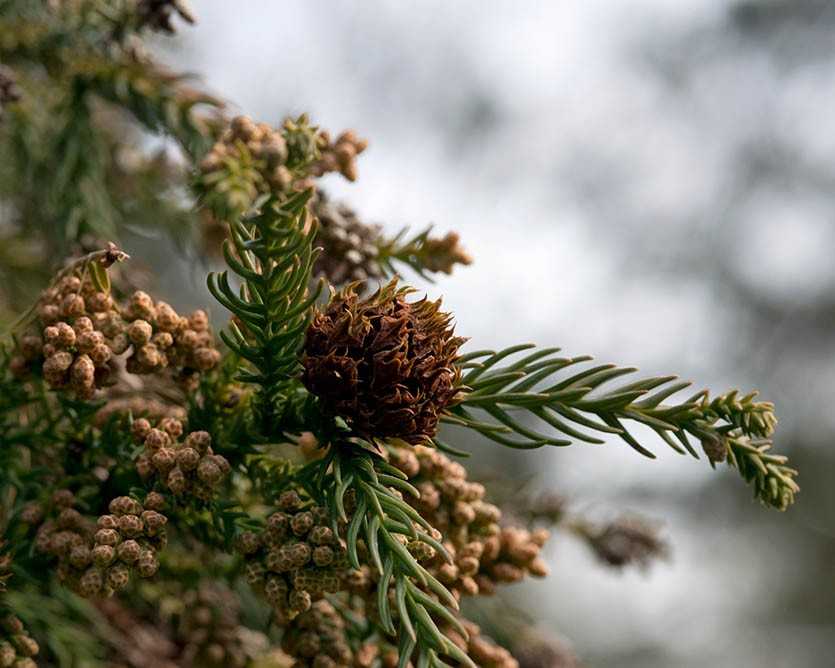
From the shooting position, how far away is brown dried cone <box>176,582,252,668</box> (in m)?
0.92

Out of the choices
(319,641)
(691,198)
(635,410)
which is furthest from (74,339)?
(691,198)

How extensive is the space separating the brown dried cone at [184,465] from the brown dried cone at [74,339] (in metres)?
0.07

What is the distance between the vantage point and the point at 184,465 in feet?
1.86

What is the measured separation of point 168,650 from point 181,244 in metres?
0.59

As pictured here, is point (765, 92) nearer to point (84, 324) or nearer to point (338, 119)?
point (338, 119)

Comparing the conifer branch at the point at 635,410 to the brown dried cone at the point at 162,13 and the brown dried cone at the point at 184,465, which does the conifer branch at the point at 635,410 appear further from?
the brown dried cone at the point at 162,13

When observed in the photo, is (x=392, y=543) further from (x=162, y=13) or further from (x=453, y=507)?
(x=162, y=13)

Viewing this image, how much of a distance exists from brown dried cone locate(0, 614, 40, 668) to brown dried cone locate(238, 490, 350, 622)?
172 millimetres

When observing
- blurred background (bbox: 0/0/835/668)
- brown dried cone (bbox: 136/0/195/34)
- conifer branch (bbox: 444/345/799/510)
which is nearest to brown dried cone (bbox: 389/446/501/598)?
conifer branch (bbox: 444/345/799/510)

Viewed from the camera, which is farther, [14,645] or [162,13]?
[162,13]

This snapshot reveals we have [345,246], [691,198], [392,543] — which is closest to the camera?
[392,543]

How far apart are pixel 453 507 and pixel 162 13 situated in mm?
679

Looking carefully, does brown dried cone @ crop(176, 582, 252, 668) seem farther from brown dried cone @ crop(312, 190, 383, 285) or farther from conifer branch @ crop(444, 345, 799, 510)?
conifer branch @ crop(444, 345, 799, 510)

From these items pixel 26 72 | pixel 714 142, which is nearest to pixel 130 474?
pixel 26 72
